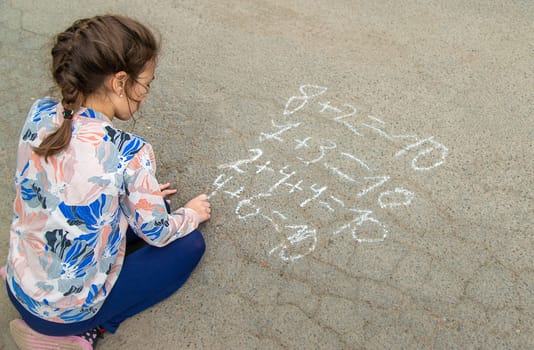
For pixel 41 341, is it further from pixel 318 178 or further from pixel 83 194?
pixel 318 178

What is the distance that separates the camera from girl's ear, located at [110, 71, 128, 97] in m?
1.61

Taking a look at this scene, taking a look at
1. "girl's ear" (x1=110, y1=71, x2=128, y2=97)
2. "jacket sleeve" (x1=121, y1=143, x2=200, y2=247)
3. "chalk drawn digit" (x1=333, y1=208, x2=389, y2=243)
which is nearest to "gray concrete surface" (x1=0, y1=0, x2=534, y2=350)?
"chalk drawn digit" (x1=333, y1=208, x2=389, y2=243)

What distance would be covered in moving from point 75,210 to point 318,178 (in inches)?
45.5

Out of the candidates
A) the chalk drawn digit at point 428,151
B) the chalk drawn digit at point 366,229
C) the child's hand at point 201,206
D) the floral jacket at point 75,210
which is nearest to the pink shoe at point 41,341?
the floral jacket at point 75,210

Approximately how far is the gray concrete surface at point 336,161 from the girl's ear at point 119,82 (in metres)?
0.82

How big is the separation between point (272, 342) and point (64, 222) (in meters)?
0.87

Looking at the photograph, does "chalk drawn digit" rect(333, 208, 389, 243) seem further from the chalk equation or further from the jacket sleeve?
the jacket sleeve

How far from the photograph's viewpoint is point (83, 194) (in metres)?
1.59

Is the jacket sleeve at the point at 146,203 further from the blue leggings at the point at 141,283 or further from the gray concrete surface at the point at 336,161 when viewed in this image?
the gray concrete surface at the point at 336,161

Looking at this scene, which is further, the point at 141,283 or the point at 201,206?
the point at 201,206

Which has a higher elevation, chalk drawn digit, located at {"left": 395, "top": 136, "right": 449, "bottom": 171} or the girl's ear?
the girl's ear

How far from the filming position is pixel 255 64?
295 centimetres

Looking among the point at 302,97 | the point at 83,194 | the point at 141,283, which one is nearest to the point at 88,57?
the point at 83,194

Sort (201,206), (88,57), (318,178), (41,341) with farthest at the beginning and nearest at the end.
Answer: (318,178) < (201,206) < (41,341) < (88,57)
